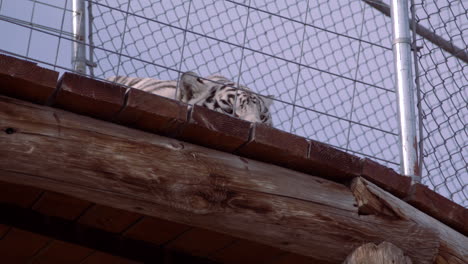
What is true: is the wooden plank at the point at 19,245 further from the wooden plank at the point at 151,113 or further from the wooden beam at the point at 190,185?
the wooden plank at the point at 151,113

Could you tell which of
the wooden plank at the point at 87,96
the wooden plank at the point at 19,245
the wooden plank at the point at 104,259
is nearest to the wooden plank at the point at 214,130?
the wooden plank at the point at 87,96

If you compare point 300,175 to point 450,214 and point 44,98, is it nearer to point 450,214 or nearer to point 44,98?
point 450,214

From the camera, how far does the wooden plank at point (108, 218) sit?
3.26 m

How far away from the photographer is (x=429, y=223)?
3414 mm

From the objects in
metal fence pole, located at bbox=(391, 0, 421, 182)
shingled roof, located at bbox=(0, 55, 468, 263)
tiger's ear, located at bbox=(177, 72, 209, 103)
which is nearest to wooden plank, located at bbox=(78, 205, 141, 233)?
shingled roof, located at bbox=(0, 55, 468, 263)

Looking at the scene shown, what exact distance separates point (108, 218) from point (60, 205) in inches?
6.6

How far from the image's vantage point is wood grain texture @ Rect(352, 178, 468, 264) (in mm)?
3309

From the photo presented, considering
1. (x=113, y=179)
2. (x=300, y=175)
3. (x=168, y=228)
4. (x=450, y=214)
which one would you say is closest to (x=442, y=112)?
(x=450, y=214)

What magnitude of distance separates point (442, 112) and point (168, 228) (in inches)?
54.7

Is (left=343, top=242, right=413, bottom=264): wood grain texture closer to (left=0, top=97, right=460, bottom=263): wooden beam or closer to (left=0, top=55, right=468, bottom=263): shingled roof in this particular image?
(left=0, top=97, right=460, bottom=263): wooden beam

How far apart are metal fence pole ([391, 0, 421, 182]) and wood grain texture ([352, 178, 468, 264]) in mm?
200

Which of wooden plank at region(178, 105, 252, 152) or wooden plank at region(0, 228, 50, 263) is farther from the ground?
wooden plank at region(178, 105, 252, 152)

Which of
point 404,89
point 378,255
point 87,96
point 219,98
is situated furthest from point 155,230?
point 219,98

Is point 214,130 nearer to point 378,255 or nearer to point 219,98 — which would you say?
point 378,255
